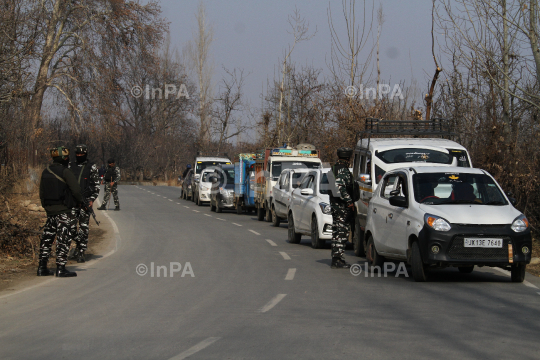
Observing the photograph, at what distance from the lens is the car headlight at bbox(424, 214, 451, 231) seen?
9.94 metres

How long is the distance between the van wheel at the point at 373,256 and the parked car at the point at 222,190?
16902 millimetres

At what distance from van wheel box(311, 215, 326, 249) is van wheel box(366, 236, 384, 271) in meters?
3.02

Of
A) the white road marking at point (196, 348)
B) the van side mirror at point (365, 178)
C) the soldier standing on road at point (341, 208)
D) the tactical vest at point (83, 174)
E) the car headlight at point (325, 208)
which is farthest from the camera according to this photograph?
the car headlight at point (325, 208)

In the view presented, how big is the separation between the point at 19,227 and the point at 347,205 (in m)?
6.37

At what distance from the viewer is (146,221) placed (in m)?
23.7

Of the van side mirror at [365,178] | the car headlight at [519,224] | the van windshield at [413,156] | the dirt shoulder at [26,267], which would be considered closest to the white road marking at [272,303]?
the car headlight at [519,224]

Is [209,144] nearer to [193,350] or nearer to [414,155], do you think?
[414,155]

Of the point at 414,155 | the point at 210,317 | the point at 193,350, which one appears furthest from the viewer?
the point at 414,155

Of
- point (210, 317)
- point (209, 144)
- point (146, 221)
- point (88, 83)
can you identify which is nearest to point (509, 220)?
point (210, 317)

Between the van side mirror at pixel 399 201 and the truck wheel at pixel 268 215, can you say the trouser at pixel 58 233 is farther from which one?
the truck wheel at pixel 268 215

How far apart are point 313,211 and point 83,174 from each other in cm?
532

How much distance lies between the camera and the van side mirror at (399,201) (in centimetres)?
1082

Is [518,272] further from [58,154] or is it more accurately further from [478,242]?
[58,154]

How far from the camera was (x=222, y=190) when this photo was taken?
29.3m
